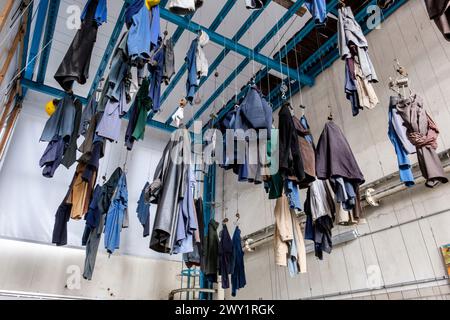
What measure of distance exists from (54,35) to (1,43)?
2015mm

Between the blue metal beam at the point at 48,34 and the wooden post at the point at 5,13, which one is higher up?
the blue metal beam at the point at 48,34

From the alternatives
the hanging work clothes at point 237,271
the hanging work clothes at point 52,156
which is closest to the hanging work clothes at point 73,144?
the hanging work clothes at point 52,156

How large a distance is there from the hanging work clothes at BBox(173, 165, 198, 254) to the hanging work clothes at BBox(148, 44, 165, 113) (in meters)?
1.02

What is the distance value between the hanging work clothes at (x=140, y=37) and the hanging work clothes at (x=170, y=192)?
0.85m

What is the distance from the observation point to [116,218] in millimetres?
4832

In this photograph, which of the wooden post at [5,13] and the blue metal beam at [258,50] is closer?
the wooden post at [5,13]

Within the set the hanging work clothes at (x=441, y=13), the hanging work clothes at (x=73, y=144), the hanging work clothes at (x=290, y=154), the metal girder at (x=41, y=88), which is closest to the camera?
the hanging work clothes at (x=441, y=13)

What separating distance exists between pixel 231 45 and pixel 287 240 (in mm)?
3153

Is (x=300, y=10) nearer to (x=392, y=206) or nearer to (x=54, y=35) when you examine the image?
(x=392, y=206)

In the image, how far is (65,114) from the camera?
12.7 ft

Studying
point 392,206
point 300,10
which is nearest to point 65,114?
point 300,10

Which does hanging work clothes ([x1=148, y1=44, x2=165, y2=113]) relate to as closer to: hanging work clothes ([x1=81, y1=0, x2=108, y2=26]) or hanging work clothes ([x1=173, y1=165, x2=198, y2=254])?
hanging work clothes ([x1=81, y1=0, x2=108, y2=26])

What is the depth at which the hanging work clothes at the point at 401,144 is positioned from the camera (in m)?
3.02

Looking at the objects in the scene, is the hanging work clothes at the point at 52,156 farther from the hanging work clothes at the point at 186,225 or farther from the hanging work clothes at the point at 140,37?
the hanging work clothes at the point at 186,225
